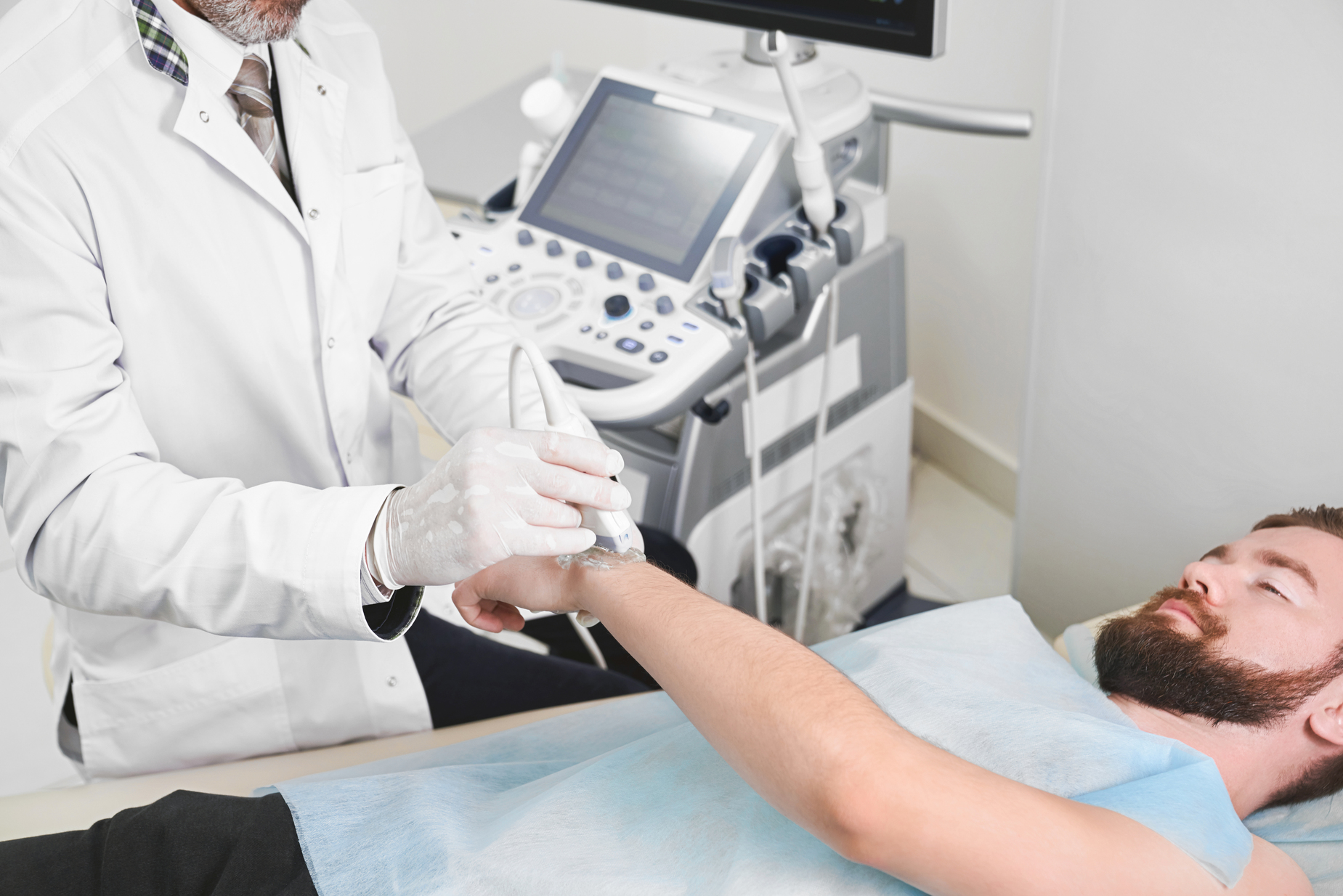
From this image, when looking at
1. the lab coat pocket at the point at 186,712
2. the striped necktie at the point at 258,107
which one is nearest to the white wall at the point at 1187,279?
the striped necktie at the point at 258,107

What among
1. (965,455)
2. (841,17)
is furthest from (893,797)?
(965,455)

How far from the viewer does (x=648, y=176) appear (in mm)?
1711

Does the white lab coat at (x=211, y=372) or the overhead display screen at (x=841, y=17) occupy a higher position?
the overhead display screen at (x=841, y=17)

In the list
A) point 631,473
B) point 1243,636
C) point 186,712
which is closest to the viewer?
point 1243,636

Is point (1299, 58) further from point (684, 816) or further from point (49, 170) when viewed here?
point (49, 170)

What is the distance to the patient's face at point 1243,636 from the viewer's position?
113 centimetres

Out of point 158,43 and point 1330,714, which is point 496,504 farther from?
point 1330,714

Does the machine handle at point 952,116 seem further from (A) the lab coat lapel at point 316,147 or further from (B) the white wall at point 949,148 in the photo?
(A) the lab coat lapel at point 316,147

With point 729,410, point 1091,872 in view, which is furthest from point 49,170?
point 1091,872

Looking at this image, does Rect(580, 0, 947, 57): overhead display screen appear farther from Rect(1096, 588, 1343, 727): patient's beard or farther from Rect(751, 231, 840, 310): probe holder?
Rect(1096, 588, 1343, 727): patient's beard

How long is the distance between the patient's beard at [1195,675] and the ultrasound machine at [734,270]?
63 centimetres

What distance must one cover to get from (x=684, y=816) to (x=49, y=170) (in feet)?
2.90

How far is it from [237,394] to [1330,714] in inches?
48.2

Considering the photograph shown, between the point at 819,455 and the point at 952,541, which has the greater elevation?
the point at 819,455
